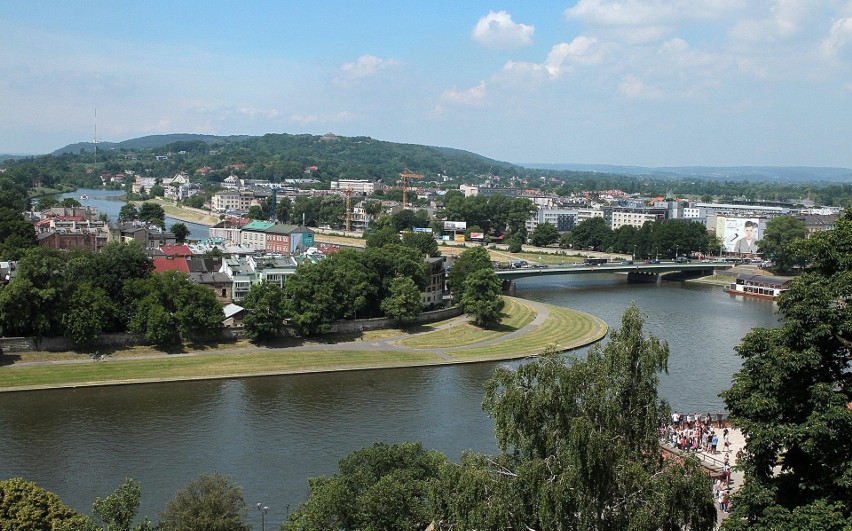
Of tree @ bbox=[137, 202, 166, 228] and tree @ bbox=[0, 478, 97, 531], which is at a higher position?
tree @ bbox=[137, 202, 166, 228]

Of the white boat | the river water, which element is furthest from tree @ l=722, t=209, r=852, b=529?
the white boat

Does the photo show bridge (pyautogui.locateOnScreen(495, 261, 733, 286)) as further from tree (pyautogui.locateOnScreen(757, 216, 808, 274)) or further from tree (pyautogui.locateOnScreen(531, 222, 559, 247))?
tree (pyautogui.locateOnScreen(531, 222, 559, 247))

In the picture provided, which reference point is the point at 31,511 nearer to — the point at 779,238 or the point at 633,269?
the point at 633,269

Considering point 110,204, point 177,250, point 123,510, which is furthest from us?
point 110,204

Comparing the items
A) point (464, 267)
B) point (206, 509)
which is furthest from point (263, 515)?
point (464, 267)

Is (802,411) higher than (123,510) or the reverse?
higher

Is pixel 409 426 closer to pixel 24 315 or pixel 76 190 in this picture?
pixel 24 315

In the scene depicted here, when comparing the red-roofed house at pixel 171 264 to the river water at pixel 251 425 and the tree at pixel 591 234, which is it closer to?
the river water at pixel 251 425
